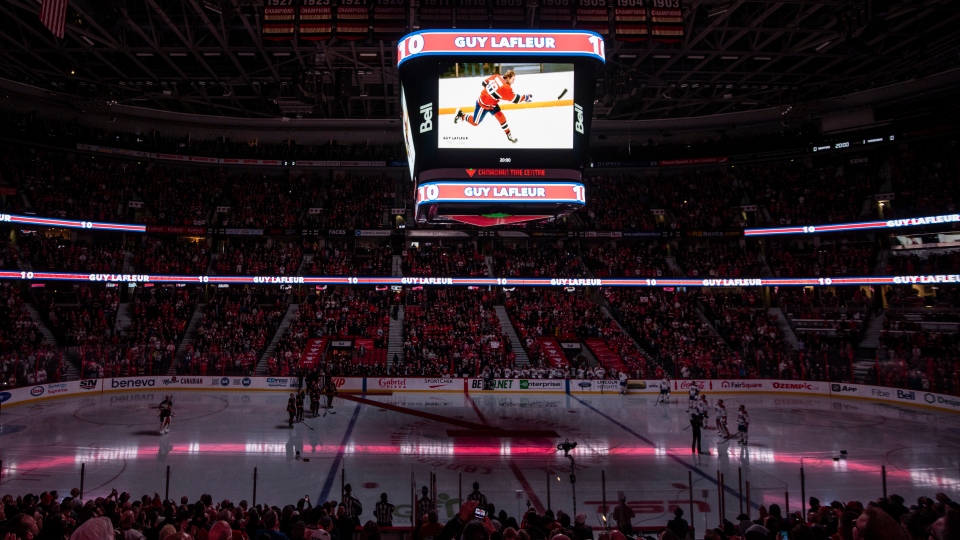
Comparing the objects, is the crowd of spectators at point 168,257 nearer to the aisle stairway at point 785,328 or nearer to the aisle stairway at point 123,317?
the aisle stairway at point 123,317

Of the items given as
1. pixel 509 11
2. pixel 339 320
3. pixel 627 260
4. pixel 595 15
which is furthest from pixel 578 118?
pixel 627 260

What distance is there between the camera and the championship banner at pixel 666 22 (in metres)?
13.9

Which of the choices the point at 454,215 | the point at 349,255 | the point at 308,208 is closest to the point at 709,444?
the point at 454,215

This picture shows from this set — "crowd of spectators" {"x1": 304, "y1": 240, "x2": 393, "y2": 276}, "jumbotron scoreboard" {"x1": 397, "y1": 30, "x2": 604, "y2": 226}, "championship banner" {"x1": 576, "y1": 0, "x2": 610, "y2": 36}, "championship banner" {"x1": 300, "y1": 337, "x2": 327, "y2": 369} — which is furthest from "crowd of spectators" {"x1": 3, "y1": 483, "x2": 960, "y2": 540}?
"crowd of spectators" {"x1": 304, "y1": 240, "x2": 393, "y2": 276}

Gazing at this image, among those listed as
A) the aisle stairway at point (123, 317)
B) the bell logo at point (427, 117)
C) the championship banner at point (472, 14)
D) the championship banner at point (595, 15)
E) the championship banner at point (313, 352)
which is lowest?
the championship banner at point (313, 352)

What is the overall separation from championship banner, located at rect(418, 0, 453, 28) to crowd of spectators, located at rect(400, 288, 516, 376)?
68.5 ft

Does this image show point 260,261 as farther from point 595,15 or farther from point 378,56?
point 595,15

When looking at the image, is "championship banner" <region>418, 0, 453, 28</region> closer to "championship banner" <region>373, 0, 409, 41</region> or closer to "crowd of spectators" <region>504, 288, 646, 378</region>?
"championship banner" <region>373, 0, 409, 41</region>

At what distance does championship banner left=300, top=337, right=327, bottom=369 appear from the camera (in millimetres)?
31297

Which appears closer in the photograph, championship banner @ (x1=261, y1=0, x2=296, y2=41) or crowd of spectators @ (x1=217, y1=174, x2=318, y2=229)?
championship banner @ (x1=261, y1=0, x2=296, y2=41)

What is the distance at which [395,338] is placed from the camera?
35.2 metres

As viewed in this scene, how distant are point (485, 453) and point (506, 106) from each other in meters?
10.8

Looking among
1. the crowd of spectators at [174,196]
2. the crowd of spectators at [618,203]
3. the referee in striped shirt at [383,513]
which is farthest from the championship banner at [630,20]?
the crowd of spectators at [174,196]

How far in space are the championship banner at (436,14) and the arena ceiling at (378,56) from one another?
8.04m
